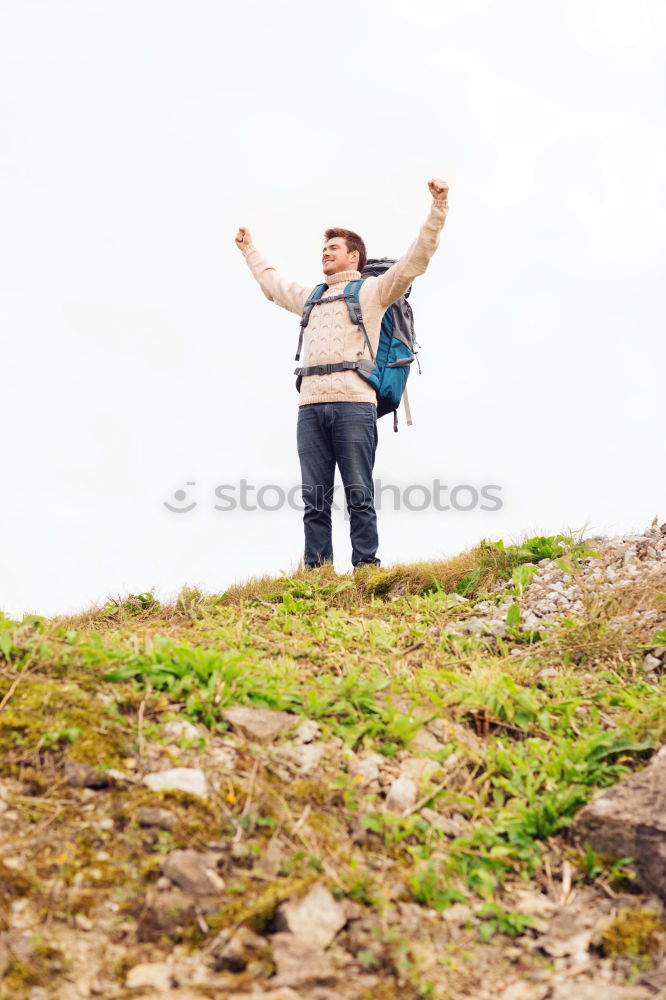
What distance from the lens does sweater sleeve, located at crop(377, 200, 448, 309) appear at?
27.8ft

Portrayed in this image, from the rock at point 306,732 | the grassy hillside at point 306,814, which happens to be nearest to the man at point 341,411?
the grassy hillside at point 306,814

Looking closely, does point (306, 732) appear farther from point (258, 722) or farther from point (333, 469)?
point (333, 469)

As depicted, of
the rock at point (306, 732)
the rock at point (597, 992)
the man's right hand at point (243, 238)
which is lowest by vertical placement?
the rock at point (597, 992)

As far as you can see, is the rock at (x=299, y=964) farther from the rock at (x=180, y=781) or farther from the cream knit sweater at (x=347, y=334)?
the cream knit sweater at (x=347, y=334)

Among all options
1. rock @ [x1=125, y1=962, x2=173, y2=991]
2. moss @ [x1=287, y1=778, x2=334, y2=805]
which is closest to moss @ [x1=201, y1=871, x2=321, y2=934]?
rock @ [x1=125, y1=962, x2=173, y2=991]

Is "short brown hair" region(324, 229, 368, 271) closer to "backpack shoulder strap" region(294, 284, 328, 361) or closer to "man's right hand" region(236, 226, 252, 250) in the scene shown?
"backpack shoulder strap" region(294, 284, 328, 361)

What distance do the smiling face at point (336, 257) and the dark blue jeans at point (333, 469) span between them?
1.72m

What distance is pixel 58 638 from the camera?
14.8ft

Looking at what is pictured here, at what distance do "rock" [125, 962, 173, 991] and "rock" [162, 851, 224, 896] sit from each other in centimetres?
27

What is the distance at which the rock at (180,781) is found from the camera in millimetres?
3371

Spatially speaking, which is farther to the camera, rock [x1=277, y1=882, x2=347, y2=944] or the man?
the man

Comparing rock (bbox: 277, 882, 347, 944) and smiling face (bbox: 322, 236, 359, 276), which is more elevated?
smiling face (bbox: 322, 236, 359, 276)

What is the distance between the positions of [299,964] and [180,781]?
0.93 metres

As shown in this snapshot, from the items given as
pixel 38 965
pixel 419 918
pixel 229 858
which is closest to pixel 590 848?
pixel 419 918
